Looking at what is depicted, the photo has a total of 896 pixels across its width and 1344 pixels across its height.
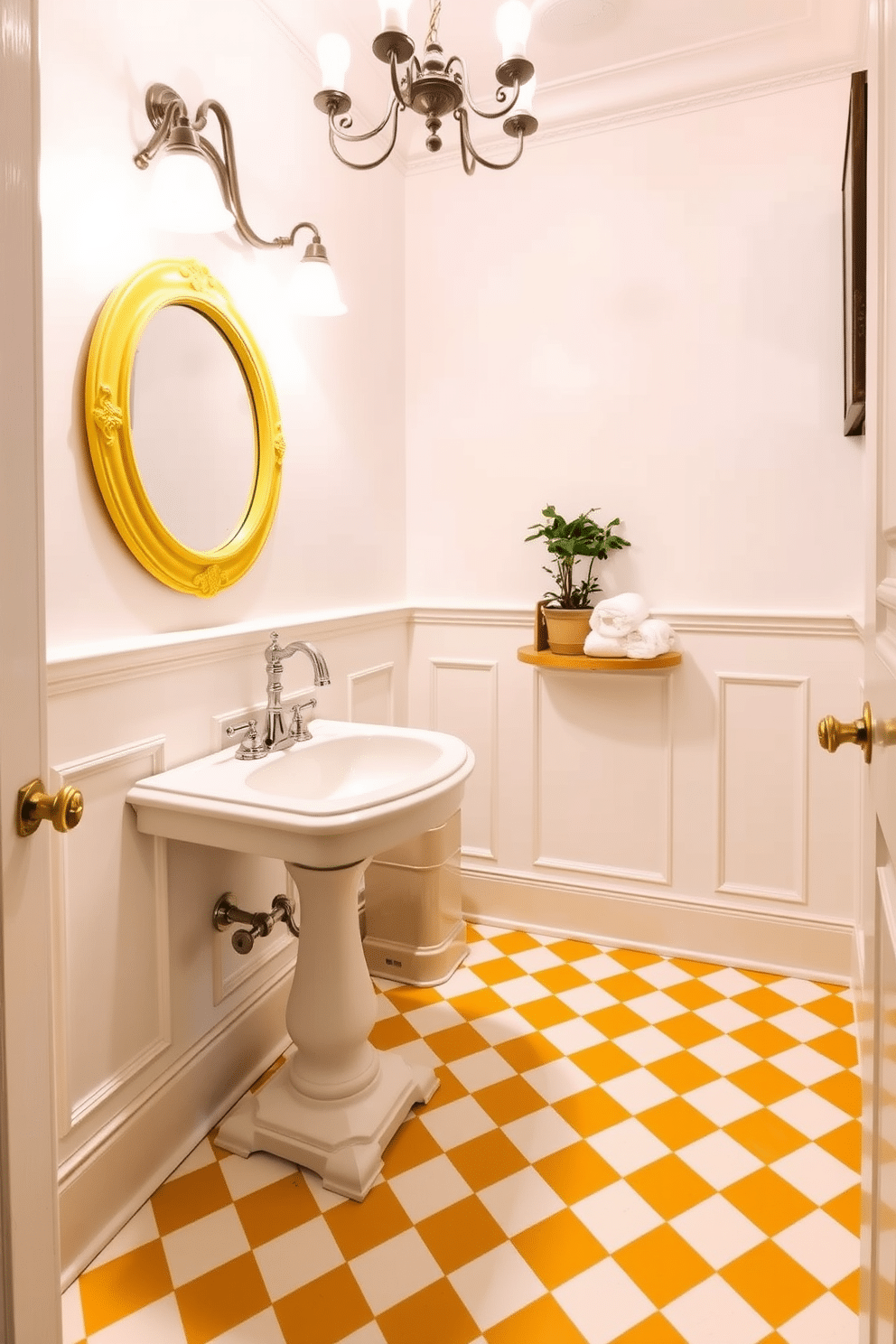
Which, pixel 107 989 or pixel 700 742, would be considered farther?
pixel 700 742

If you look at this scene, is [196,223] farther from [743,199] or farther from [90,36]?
[743,199]

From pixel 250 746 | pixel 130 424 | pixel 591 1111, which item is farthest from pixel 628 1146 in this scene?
pixel 130 424

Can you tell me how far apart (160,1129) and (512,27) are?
83.5 inches

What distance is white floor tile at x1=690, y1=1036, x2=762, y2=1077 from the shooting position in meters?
1.85

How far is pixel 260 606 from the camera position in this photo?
191cm

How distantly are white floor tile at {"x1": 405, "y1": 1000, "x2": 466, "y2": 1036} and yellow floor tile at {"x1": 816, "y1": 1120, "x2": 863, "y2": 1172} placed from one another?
83cm

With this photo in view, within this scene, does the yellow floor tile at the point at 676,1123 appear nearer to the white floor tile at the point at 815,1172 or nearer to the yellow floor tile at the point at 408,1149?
the white floor tile at the point at 815,1172

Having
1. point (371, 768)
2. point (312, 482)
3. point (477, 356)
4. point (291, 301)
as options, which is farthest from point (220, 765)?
point (477, 356)

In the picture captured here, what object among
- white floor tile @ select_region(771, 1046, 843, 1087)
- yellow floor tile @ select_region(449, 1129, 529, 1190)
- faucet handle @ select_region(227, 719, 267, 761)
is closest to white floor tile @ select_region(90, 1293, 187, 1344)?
yellow floor tile @ select_region(449, 1129, 529, 1190)

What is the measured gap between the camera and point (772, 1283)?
1296 mm

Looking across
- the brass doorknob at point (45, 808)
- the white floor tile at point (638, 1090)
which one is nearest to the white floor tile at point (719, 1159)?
the white floor tile at point (638, 1090)

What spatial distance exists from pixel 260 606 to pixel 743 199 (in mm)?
1678

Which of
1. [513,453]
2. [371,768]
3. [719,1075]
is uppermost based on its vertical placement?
[513,453]

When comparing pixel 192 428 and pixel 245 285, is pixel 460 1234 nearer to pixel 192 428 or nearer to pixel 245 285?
pixel 192 428
